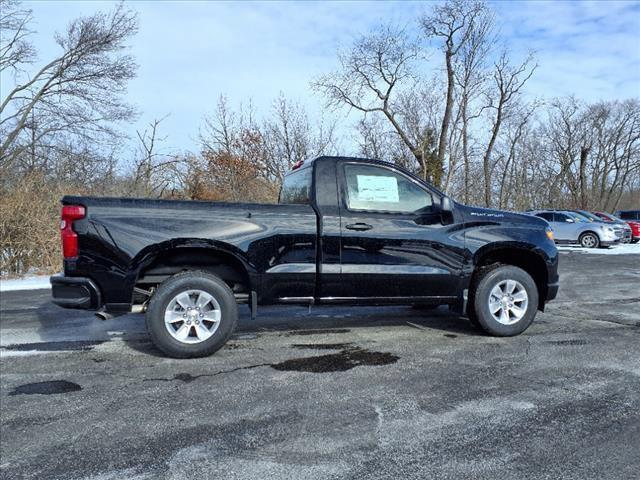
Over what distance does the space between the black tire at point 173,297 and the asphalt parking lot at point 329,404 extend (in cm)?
16

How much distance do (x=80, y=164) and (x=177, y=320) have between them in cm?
1590

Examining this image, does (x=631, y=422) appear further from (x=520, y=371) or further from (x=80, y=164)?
(x=80, y=164)

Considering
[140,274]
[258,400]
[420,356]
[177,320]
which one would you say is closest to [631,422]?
[420,356]

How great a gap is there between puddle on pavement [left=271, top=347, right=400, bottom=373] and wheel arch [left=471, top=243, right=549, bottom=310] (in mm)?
1550

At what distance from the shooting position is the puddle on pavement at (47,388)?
3.91 m

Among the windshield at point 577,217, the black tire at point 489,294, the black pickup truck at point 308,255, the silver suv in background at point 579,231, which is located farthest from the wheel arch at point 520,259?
the windshield at point 577,217

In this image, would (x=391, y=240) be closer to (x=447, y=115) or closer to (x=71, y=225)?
(x=71, y=225)

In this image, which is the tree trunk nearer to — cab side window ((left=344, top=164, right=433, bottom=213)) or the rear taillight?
cab side window ((left=344, top=164, right=433, bottom=213))

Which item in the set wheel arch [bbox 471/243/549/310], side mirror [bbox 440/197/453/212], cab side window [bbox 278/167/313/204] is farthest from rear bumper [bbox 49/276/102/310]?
wheel arch [bbox 471/243/549/310]

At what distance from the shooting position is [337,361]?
4613mm

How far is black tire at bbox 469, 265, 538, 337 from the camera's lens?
5391 millimetres

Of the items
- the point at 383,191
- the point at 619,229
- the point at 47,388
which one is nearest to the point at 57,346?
the point at 47,388

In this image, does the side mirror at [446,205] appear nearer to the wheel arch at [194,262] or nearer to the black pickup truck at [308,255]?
the black pickup truck at [308,255]

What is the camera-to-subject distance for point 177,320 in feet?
15.3
